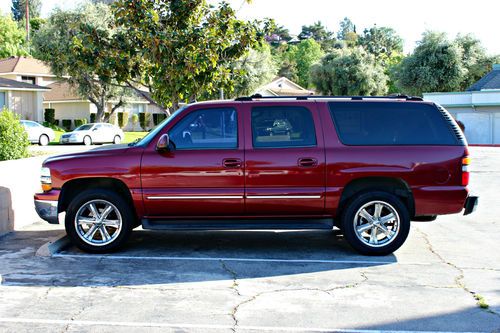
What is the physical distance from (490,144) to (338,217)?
45098 mm

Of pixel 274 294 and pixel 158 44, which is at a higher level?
pixel 158 44

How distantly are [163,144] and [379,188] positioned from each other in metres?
2.79

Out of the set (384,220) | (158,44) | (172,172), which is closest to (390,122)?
(384,220)

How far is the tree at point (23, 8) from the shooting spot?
124 meters

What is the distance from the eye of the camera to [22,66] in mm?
51625

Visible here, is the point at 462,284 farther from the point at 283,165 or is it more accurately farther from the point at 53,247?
the point at 53,247

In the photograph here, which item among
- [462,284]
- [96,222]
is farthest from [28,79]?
[462,284]

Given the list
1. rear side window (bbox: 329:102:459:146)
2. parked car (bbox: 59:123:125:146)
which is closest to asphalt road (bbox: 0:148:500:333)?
rear side window (bbox: 329:102:459:146)

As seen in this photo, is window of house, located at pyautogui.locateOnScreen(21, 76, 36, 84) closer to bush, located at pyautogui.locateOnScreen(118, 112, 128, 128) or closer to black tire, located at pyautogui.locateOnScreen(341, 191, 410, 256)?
bush, located at pyautogui.locateOnScreen(118, 112, 128, 128)

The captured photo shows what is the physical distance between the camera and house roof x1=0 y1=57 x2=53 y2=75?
5062 centimetres

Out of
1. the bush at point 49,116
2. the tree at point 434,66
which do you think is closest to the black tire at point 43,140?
the bush at point 49,116

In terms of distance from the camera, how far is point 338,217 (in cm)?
771

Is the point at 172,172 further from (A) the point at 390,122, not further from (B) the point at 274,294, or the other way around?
(A) the point at 390,122

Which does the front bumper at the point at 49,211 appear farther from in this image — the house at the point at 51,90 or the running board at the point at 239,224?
the house at the point at 51,90
